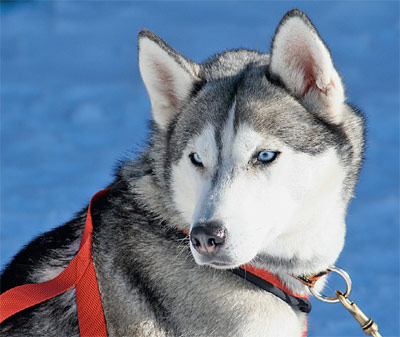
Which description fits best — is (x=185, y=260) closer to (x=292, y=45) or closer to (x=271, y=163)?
(x=271, y=163)

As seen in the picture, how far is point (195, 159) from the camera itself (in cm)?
326

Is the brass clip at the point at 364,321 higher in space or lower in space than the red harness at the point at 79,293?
lower

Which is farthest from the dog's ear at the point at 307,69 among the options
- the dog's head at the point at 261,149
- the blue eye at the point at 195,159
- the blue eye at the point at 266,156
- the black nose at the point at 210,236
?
the black nose at the point at 210,236

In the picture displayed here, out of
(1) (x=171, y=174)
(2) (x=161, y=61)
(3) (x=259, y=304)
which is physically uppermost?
(2) (x=161, y=61)

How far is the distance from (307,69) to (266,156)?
24.2 inches

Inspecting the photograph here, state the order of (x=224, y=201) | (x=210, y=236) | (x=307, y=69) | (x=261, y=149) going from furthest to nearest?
(x=307, y=69), (x=261, y=149), (x=224, y=201), (x=210, y=236)

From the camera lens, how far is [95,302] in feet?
10.4

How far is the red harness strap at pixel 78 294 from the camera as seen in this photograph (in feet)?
10.3

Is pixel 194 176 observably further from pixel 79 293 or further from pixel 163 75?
pixel 79 293

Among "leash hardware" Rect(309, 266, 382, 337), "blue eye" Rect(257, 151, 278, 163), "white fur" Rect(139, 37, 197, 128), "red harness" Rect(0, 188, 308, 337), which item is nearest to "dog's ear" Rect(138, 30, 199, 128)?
"white fur" Rect(139, 37, 197, 128)

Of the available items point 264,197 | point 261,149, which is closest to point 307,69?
point 261,149

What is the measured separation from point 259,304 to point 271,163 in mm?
823

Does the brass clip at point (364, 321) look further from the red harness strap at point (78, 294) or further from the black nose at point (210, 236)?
the red harness strap at point (78, 294)

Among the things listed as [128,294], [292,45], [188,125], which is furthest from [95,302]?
[292,45]
